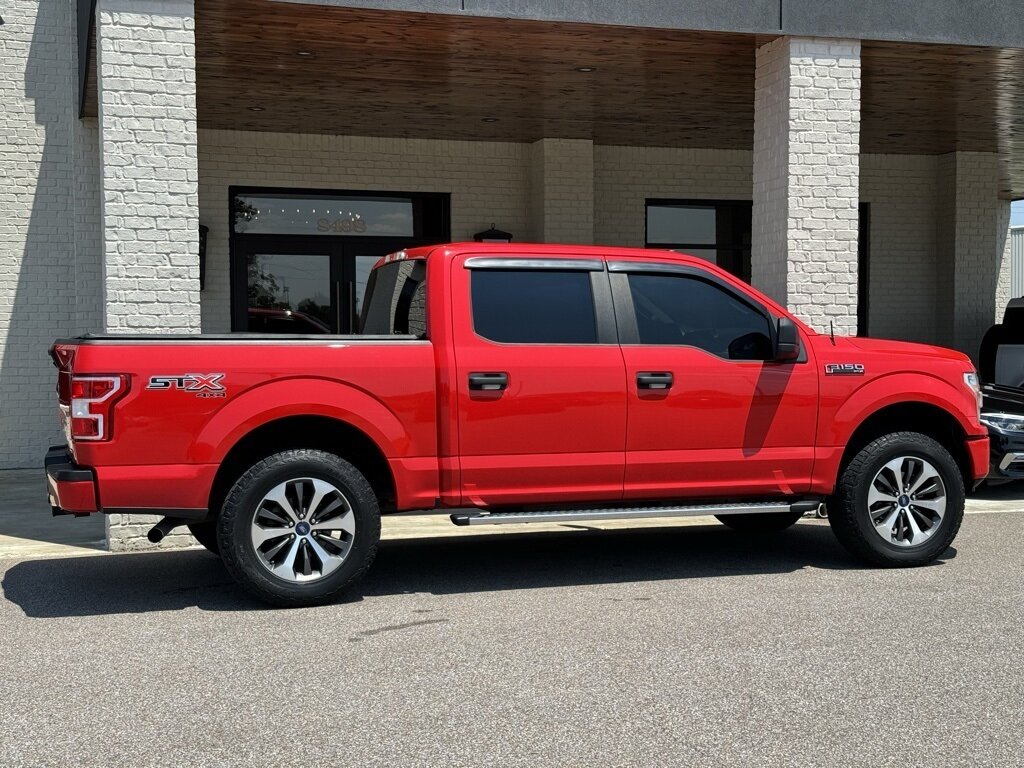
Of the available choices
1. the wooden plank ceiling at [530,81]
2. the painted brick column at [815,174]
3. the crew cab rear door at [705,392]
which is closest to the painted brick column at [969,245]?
the wooden plank ceiling at [530,81]

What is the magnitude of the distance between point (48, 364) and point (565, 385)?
29.5 ft

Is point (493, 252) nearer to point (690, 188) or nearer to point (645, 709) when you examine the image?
point (645, 709)

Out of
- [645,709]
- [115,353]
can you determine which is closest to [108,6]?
[115,353]

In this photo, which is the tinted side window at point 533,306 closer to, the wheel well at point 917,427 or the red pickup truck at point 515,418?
the red pickup truck at point 515,418

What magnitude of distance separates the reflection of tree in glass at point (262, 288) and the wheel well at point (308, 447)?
A: 332 inches

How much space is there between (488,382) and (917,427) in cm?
311

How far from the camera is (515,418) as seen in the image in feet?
23.5

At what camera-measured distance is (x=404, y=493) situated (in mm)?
7090

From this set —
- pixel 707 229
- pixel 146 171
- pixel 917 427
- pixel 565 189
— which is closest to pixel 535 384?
pixel 917 427

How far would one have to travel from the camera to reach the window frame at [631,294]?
7.50m

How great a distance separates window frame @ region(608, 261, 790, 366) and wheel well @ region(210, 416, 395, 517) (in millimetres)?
1656

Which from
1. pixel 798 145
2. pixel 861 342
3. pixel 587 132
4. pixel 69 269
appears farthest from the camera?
pixel 587 132

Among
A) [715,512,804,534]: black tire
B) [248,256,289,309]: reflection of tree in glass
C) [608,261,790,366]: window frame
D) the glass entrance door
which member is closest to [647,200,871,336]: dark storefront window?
the glass entrance door

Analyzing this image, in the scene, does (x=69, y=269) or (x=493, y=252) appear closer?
(x=493, y=252)
